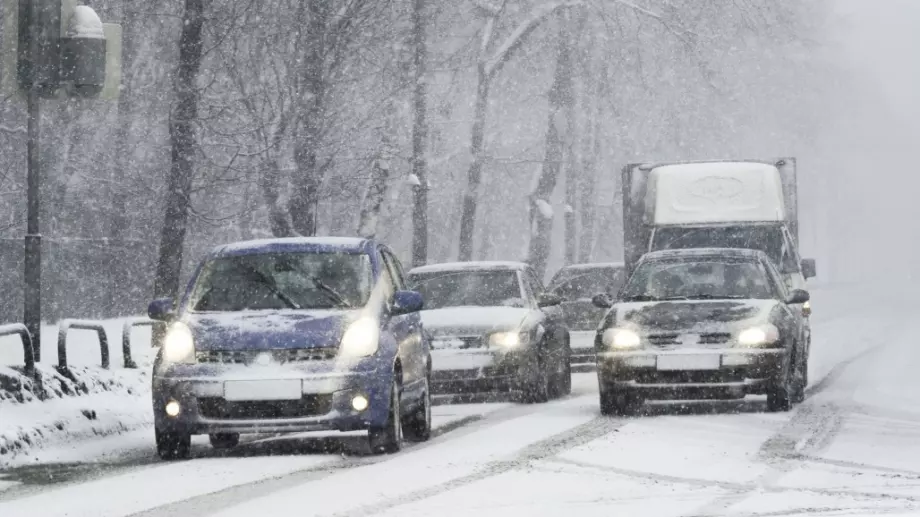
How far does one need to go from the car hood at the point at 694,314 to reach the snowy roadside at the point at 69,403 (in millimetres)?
4534

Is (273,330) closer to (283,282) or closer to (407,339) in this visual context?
(283,282)

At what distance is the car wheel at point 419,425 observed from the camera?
1510 centimetres

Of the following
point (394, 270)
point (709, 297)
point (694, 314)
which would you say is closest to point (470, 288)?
point (709, 297)

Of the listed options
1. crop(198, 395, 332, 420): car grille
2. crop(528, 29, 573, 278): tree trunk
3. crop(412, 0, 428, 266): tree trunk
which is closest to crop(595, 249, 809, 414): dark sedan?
crop(198, 395, 332, 420): car grille

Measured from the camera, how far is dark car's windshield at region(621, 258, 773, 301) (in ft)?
61.5

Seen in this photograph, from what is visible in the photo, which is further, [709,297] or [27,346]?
[709,297]

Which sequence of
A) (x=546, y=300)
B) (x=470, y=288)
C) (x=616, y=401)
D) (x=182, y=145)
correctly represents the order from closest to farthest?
(x=616, y=401)
(x=546, y=300)
(x=470, y=288)
(x=182, y=145)

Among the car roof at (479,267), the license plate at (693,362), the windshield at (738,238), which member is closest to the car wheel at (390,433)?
the license plate at (693,362)

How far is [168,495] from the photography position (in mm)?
11016

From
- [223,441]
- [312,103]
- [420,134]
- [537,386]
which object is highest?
[312,103]

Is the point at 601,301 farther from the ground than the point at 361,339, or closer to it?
farther from the ground

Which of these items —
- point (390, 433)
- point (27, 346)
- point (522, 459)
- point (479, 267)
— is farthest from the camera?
point (479, 267)

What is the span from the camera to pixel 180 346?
45.8ft

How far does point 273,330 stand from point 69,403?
269 cm
